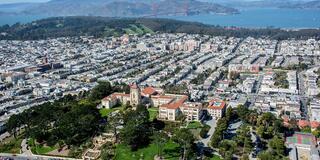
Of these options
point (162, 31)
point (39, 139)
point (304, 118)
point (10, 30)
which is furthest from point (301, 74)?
point (10, 30)

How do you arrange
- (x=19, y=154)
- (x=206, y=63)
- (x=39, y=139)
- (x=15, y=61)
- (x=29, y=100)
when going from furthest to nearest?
(x=15, y=61), (x=206, y=63), (x=29, y=100), (x=39, y=139), (x=19, y=154)

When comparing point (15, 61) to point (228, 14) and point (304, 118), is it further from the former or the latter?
point (228, 14)

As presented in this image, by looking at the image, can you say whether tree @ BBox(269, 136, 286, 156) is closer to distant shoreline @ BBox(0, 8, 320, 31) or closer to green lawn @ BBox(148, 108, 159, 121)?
green lawn @ BBox(148, 108, 159, 121)

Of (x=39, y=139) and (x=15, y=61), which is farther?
(x=15, y=61)

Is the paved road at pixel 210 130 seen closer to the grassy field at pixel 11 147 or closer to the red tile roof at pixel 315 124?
the red tile roof at pixel 315 124

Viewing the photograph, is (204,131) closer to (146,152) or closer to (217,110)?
(217,110)

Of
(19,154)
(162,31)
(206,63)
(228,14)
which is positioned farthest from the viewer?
(228,14)

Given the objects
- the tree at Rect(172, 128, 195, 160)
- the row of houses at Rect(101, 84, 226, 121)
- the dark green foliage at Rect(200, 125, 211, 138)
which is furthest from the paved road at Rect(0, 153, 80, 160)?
the dark green foliage at Rect(200, 125, 211, 138)

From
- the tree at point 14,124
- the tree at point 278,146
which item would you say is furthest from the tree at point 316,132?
the tree at point 14,124
